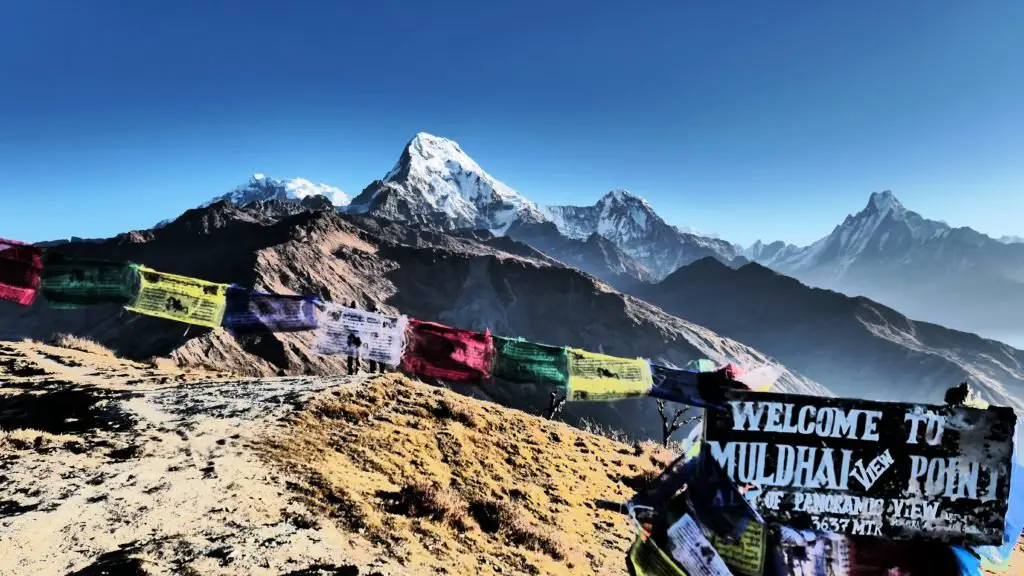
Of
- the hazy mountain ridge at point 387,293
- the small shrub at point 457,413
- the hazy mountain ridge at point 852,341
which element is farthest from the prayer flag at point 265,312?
the hazy mountain ridge at point 852,341

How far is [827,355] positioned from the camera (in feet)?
406

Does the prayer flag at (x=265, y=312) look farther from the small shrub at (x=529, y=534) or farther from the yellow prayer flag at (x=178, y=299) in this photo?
the small shrub at (x=529, y=534)

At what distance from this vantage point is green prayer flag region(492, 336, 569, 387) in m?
9.91

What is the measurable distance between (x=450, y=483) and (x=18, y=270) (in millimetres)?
10156

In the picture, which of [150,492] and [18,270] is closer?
[150,492]

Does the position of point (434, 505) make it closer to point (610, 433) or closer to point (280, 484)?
point (280, 484)

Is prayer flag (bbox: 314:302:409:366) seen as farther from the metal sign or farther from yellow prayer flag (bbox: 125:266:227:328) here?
the metal sign

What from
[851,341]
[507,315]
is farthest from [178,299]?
[851,341]

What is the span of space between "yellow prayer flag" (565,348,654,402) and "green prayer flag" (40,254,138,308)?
957 centimetres

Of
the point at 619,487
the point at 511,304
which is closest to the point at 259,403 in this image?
the point at 619,487

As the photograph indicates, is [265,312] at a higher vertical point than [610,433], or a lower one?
higher

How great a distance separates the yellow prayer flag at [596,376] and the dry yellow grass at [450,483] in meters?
2.20

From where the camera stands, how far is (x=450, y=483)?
870 cm

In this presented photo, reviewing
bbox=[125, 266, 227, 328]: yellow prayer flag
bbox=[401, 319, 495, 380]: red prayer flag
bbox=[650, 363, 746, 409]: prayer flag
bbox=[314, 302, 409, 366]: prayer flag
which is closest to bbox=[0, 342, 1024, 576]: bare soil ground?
bbox=[314, 302, 409, 366]: prayer flag
